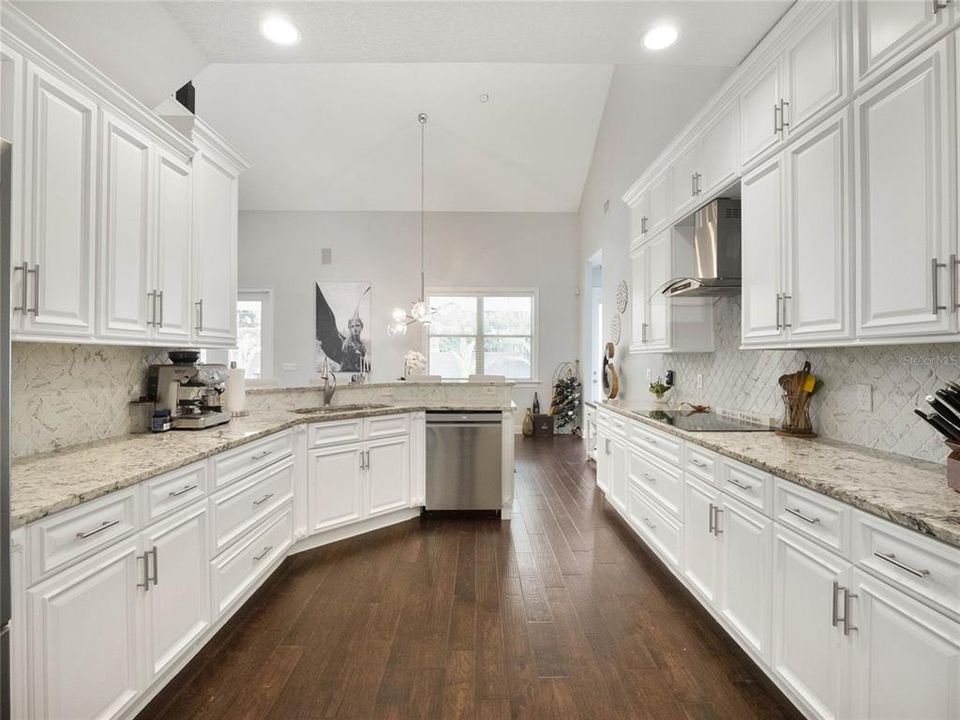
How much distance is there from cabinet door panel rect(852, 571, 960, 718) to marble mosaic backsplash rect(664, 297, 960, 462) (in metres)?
0.77

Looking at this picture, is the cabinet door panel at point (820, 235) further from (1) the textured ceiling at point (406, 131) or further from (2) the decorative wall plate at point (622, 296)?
(1) the textured ceiling at point (406, 131)

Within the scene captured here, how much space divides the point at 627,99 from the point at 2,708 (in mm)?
6468

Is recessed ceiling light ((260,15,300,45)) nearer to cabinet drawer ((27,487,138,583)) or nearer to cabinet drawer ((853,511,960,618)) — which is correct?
cabinet drawer ((27,487,138,583))

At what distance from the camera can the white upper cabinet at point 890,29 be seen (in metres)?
1.45

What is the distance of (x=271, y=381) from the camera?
4172 millimetres

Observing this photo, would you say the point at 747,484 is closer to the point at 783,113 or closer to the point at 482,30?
the point at 783,113

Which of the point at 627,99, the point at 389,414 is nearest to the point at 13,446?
the point at 389,414

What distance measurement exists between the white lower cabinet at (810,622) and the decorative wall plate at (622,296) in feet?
12.6

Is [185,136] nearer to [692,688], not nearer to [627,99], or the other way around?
[692,688]

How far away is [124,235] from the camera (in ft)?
6.68

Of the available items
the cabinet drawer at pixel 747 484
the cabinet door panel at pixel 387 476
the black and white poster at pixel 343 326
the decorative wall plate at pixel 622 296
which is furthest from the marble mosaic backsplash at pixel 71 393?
the black and white poster at pixel 343 326

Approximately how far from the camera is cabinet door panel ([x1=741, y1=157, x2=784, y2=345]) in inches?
Answer: 86.8

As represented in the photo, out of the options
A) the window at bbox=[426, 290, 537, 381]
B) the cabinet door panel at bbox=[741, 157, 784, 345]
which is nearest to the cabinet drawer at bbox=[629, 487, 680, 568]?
A: the cabinet door panel at bbox=[741, 157, 784, 345]

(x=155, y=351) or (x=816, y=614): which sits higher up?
(x=155, y=351)
